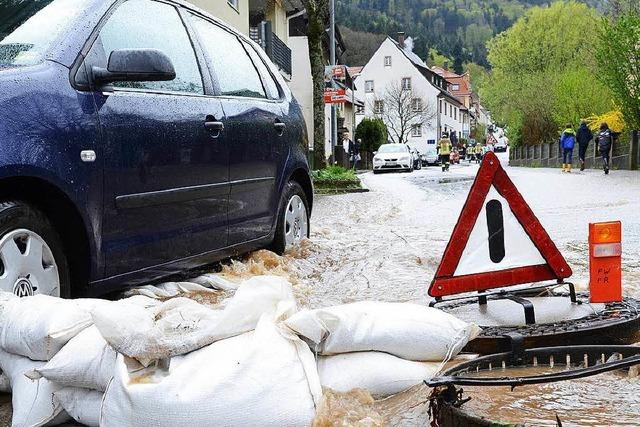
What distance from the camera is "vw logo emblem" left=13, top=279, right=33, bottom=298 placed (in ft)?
10.4

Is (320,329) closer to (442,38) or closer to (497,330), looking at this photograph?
(497,330)

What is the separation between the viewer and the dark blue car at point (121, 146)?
3.30m

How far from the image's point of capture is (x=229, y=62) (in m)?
5.41

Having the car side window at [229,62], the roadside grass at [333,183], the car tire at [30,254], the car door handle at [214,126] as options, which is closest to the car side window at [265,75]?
the car side window at [229,62]

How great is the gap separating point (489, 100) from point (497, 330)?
225 feet

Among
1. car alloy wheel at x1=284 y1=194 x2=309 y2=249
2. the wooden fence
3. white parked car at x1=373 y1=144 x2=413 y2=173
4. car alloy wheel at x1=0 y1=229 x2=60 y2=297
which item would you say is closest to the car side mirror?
car alloy wheel at x1=0 y1=229 x2=60 y2=297

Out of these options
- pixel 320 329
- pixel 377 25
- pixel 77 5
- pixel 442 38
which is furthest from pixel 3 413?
pixel 442 38

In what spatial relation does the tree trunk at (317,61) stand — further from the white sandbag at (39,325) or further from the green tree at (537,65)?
the green tree at (537,65)

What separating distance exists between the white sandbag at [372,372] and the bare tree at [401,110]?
86.4 metres

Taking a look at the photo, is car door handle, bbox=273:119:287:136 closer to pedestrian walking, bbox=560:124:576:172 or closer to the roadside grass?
the roadside grass

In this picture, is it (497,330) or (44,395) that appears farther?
(497,330)

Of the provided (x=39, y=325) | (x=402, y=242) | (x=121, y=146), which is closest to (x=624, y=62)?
(x=402, y=242)

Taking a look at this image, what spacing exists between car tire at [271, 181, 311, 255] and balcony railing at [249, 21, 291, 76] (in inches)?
797

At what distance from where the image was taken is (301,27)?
43.3 meters
